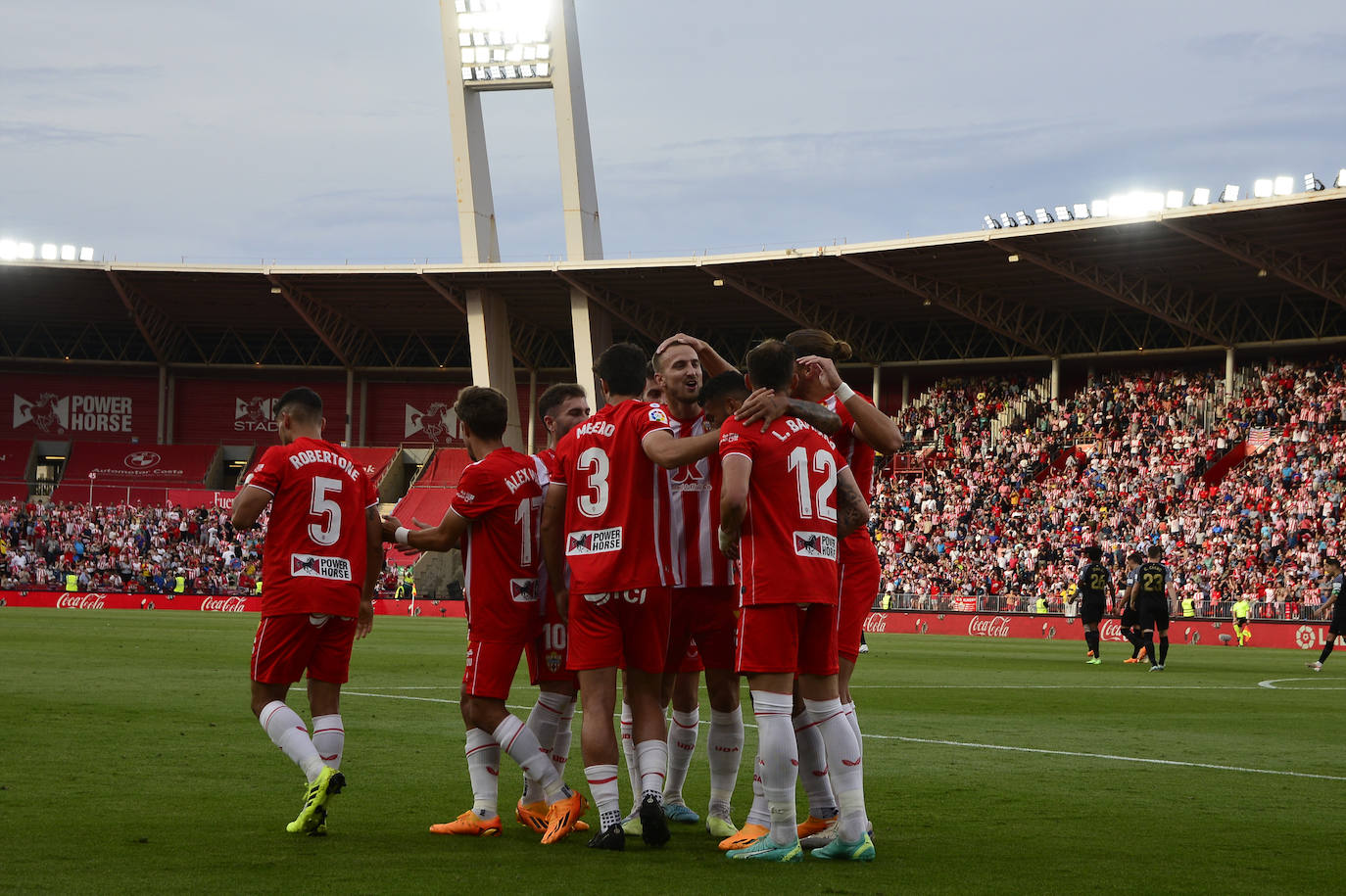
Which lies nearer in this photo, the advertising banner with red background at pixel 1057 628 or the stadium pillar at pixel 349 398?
the advertising banner with red background at pixel 1057 628

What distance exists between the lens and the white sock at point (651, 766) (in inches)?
261

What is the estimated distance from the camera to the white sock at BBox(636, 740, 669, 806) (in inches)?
261

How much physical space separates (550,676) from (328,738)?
3.70ft

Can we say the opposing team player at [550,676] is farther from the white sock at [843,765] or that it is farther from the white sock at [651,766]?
the white sock at [843,765]

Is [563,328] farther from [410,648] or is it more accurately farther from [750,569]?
[750,569]

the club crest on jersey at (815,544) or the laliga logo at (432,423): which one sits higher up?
the laliga logo at (432,423)

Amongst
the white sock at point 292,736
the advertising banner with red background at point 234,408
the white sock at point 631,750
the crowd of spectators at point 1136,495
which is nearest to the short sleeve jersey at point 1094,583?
the crowd of spectators at point 1136,495

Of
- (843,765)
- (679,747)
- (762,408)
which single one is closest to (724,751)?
(679,747)

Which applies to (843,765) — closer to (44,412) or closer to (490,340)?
(490,340)

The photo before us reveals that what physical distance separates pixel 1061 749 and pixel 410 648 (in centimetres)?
1597

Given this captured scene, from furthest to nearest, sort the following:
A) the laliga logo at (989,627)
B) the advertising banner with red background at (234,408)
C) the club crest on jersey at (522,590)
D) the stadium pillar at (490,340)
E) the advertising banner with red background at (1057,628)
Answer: the advertising banner with red background at (234,408)
the stadium pillar at (490,340)
the laliga logo at (989,627)
the advertising banner with red background at (1057,628)
the club crest on jersey at (522,590)

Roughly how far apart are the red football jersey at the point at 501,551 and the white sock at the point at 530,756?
0.45m

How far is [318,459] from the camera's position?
7262 mm

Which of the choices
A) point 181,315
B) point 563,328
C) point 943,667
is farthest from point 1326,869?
point 181,315
